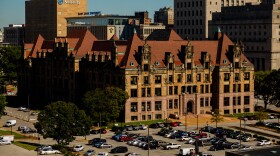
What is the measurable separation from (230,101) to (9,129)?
60.2 m

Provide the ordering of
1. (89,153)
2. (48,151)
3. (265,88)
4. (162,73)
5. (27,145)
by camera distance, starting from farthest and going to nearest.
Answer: (265,88) → (162,73) → (27,145) → (89,153) → (48,151)

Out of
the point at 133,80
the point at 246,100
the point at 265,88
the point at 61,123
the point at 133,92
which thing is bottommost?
the point at 61,123

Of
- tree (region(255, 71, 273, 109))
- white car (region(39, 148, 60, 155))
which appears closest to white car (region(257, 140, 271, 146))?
white car (region(39, 148, 60, 155))

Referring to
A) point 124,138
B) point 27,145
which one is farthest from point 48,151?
point 124,138

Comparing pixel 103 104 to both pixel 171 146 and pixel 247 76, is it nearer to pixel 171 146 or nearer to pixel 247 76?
pixel 171 146

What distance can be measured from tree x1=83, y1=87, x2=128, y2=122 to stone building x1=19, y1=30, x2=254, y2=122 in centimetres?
886

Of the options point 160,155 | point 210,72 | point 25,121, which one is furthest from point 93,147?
point 210,72

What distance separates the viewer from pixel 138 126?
458 ft

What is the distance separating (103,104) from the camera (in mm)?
136125

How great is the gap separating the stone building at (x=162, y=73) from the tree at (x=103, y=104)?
8856 mm

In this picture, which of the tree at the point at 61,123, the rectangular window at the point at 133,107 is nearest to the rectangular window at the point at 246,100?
the rectangular window at the point at 133,107

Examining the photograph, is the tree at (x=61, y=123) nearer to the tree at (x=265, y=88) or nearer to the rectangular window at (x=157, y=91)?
the rectangular window at (x=157, y=91)

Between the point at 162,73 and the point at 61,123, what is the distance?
48143 millimetres

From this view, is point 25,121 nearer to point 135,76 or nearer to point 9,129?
point 9,129
